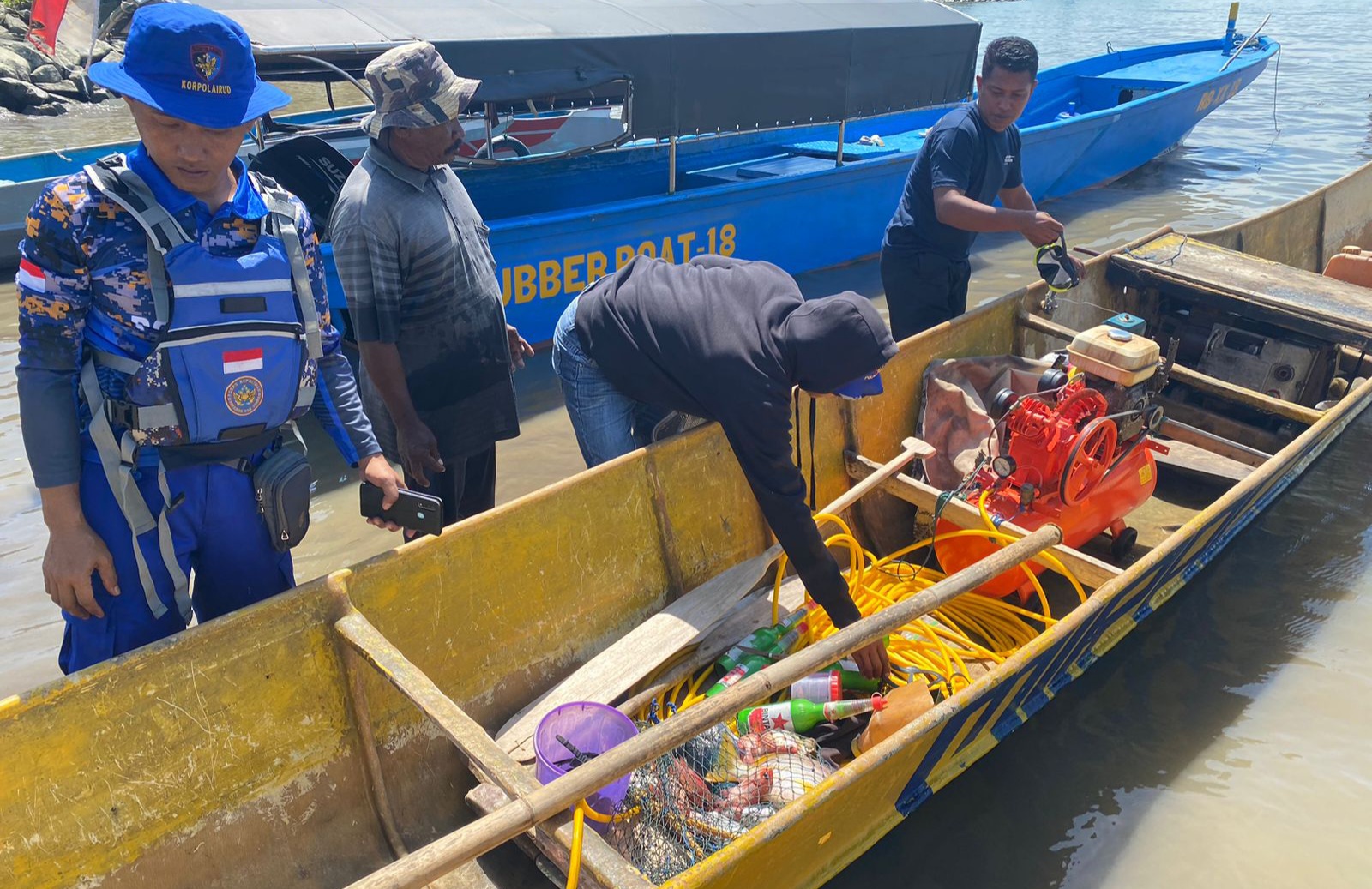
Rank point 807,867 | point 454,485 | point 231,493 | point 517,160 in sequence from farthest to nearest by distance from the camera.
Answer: point 517,160
point 454,485
point 807,867
point 231,493

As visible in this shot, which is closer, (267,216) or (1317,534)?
(267,216)

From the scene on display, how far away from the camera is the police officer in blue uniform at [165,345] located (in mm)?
1952

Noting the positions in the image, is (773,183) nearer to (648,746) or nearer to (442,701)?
(442,701)

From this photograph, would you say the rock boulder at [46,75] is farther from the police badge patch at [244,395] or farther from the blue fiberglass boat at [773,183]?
the police badge patch at [244,395]

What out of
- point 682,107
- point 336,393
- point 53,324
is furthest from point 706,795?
point 682,107

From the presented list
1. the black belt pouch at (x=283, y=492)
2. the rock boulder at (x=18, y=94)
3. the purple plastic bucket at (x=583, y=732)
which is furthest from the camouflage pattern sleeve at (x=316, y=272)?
the rock boulder at (x=18, y=94)

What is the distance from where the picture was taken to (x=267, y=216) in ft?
7.27

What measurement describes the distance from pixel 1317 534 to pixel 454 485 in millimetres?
4348

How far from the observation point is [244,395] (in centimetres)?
222

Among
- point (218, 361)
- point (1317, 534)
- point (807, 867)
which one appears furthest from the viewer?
point (1317, 534)

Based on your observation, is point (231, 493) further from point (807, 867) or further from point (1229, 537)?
point (1229, 537)

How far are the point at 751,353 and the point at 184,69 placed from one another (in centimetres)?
150

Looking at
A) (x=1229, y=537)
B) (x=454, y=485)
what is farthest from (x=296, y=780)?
(x=1229, y=537)

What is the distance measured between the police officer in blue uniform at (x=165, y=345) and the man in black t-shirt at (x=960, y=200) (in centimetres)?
293
